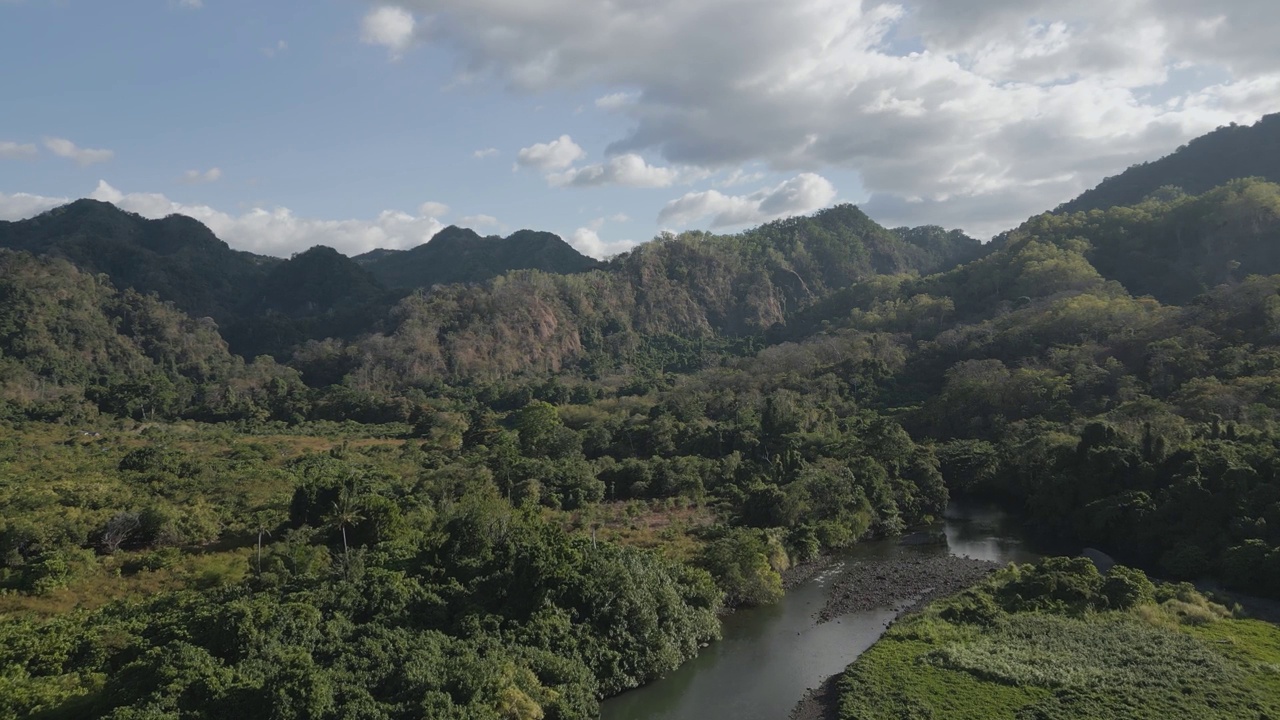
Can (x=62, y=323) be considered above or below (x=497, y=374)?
above

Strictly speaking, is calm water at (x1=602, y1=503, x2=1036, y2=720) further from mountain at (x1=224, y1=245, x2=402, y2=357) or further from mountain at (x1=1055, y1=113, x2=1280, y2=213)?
mountain at (x1=1055, y1=113, x2=1280, y2=213)

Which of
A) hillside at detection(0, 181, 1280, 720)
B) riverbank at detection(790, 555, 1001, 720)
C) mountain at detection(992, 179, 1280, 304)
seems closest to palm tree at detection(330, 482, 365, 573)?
hillside at detection(0, 181, 1280, 720)

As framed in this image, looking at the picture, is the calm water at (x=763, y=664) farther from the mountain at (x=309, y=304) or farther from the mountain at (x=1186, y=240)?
the mountain at (x=309, y=304)

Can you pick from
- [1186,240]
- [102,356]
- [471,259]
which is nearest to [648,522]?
[102,356]

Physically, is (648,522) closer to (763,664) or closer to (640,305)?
(763,664)

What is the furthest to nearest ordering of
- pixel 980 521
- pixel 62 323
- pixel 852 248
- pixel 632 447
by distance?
pixel 852 248, pixel 62 323, pixel 632 447, pixel 980 521

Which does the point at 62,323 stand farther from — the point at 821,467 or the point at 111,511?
the point at 821,467

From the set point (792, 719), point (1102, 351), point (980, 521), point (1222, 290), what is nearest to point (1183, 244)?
point (1222, 290)

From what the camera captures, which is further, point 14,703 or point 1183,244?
point 1183,244
